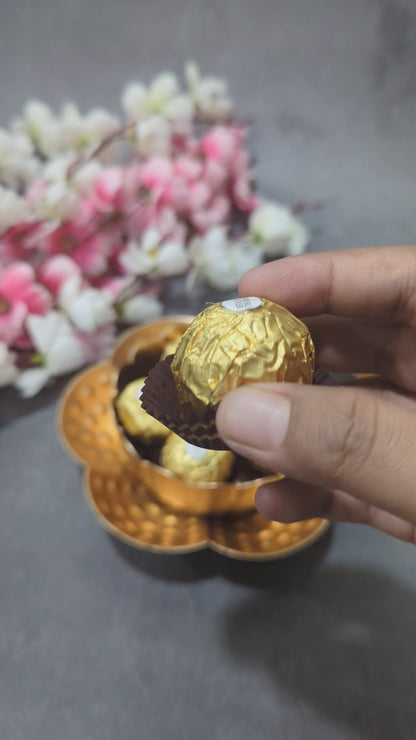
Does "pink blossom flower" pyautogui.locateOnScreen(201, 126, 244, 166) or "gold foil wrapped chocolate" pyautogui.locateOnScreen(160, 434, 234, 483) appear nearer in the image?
"gold foil wrapped chocolate" pyautogui.locateOnScreen(160, 434, 234, 483)

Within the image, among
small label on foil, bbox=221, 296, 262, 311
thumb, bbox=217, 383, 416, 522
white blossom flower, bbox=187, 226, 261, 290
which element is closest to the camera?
thumb, bbox=217, 383, 416, 522

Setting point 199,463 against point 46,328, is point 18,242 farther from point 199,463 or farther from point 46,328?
point 199,463

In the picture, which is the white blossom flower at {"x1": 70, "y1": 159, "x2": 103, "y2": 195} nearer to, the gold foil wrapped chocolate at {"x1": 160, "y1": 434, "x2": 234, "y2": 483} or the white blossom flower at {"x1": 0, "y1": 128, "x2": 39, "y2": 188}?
the white blossom flower at {"x1": 0, "y1": 128, "x2": 39, "y2": 188}

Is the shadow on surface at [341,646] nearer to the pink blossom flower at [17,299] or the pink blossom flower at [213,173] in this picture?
the pink blossom flower at [17,299]

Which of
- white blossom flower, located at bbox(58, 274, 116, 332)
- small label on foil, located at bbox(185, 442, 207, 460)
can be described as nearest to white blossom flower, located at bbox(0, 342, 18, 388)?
white blossom flower, located at bbox(58, 274, 116, 332)

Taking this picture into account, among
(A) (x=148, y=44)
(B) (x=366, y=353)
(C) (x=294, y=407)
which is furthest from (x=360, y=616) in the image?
(A) (x=148, y=44)

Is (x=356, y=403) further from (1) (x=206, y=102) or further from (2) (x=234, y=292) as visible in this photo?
(1) (x=206, y=102)
